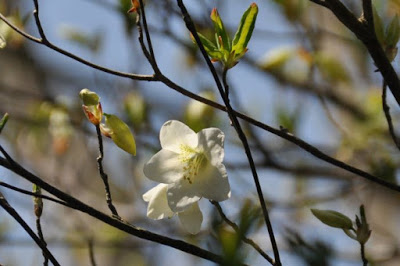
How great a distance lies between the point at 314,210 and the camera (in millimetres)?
943

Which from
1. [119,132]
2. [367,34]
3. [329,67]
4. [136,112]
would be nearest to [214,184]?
[119,132]

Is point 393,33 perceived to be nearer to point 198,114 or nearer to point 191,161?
point 191,161

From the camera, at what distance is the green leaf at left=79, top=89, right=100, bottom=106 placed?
91 cm

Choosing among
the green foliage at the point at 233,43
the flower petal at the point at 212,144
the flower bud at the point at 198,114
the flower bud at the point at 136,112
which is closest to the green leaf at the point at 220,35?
the green foliage at the point at 233,43

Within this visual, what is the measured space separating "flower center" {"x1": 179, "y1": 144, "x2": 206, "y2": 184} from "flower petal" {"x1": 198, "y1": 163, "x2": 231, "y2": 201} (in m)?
0.02

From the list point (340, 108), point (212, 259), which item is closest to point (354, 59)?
point (340, 108)

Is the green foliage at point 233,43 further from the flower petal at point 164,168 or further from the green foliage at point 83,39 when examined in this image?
the green foliage at point 83,39

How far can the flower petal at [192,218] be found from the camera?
3.02 feet

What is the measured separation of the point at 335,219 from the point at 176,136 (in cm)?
24

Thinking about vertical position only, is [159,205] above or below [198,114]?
below

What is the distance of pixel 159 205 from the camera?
0.94 meters

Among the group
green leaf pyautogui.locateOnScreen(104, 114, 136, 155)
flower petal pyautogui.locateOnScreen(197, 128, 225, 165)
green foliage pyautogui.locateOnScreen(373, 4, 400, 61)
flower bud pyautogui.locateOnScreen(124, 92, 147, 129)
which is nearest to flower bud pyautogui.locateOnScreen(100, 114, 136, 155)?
green leaf pyautogui.locateOnScreen(104, 114, 136, 155)

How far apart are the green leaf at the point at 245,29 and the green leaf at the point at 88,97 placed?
0.19 meters

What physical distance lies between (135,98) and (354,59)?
1280 mm
